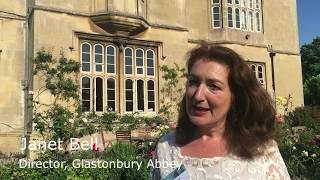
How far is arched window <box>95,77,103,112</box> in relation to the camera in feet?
48.1

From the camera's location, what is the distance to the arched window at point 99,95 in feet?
48.1

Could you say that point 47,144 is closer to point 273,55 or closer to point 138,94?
point 138,94

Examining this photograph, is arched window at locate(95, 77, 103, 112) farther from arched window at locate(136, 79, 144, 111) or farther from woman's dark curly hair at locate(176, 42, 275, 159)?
woman's dark curly hair at locate(176, 42, 275, 159)

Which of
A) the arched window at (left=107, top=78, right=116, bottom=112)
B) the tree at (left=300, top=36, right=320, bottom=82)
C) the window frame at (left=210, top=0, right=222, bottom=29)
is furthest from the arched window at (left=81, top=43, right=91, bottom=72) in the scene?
the tree at (left=300, top=36, right=320, bottom=82)

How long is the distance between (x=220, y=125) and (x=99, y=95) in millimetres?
12953

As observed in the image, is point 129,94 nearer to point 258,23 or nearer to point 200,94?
point 258,23

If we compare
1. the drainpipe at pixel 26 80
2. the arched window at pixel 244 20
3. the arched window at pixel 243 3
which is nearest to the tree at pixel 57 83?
the drainpipe at pixel 26 80

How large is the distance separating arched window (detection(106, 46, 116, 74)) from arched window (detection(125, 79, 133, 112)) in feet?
2.22

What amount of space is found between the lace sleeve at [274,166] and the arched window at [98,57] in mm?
13174

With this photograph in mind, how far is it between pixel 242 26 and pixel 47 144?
1184 cm

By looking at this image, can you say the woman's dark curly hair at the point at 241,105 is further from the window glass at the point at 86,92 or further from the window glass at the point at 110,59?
the window glass at the point at 110,59

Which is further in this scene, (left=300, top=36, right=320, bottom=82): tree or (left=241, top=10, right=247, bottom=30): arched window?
(left=300, top=36, right=320, bottom=82): tree

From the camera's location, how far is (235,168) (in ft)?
6.03

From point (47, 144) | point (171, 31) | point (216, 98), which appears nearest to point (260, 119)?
point (216, 98)
